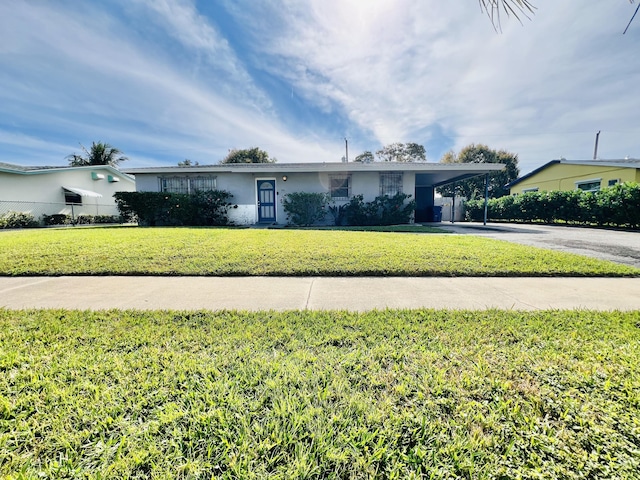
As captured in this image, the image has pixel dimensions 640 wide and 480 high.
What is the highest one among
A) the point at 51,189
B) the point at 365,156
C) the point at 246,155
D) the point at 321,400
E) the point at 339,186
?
the point at 365,156

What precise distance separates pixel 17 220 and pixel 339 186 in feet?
59.1

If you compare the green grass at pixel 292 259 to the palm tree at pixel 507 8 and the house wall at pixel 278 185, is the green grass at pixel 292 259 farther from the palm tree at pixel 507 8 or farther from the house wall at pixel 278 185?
the house wall at pixel 278 185

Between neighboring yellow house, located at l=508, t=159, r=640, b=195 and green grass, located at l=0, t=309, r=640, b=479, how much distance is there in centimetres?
2049

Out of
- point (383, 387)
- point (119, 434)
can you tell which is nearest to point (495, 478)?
point (383, 387)

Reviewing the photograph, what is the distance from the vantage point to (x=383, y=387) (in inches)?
69.9

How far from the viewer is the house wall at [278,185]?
1405 cm

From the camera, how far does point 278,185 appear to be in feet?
47.2

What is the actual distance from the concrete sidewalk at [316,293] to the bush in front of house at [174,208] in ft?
30.0

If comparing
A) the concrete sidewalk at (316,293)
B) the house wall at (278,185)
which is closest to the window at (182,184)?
the house wall at (278,185)

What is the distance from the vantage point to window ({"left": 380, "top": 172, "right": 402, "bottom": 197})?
46.3ft

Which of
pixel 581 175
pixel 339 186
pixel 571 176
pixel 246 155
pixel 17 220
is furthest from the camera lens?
pixel 246 155

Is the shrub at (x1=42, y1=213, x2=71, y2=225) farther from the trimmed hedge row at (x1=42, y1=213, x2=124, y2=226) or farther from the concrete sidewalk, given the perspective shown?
the concrete sidewalk

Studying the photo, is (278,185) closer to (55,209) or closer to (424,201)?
(424,201)

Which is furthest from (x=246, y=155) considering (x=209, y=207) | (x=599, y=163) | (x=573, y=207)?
(x=599, y=163)
